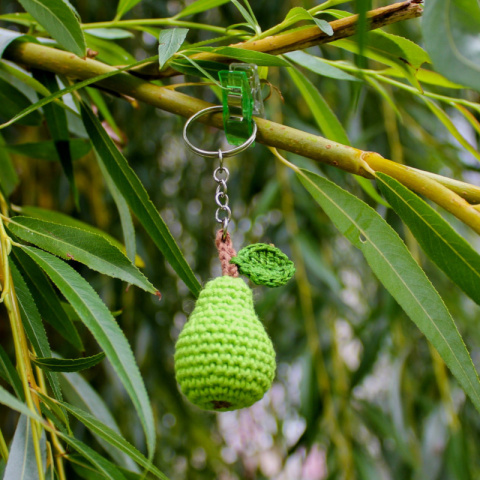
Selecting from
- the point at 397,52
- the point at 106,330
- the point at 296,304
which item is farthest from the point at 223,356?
the point at 296,304

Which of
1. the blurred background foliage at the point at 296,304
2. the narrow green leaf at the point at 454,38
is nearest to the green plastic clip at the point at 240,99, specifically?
the narrow green leaf at the point at 454,38

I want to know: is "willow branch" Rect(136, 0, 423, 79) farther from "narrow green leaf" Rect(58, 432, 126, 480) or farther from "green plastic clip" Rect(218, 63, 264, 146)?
"narrow green leaf" Rect(58, 432, 126, 480)

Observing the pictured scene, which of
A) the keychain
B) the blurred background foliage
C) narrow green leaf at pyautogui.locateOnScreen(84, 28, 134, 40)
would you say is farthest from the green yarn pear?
the blurred background foliage

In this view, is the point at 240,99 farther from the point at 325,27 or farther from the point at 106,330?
the point at 106,330

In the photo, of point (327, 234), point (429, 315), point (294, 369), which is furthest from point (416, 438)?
point (429, 315)

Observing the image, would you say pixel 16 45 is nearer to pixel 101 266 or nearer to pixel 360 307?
pixel 101 266

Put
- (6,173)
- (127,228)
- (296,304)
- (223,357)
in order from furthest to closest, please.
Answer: (296,304) < (6,173) < (127,228) < (223,357)
